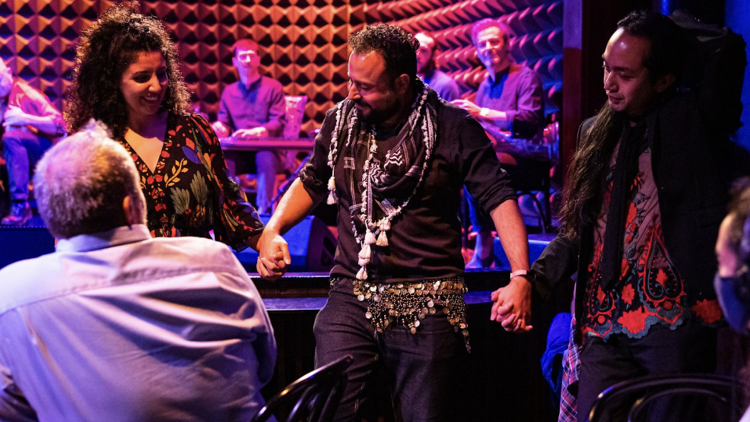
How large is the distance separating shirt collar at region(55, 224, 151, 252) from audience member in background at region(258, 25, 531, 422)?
0.78 meters

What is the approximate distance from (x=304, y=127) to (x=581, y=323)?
708 centimetres

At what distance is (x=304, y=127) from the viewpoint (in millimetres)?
8930

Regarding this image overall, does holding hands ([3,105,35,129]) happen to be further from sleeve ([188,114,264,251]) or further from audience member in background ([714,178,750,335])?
audience member in background ([714,178,750,335])

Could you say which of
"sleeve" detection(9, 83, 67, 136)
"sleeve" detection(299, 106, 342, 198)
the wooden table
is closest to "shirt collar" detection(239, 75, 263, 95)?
the wooden table

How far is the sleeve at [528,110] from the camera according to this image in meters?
5.04

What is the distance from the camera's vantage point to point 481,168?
85.3 inches

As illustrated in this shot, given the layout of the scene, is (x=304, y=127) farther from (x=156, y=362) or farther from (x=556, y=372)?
(x=156, y=362)

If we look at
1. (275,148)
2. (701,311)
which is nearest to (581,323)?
(701,311)

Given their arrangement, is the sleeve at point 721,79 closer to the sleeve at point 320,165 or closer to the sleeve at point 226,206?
the sleeve at point 320,165

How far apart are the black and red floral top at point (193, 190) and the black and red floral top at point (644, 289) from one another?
1109mm

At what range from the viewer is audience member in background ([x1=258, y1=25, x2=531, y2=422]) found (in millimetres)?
2123

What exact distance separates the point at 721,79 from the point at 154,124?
1.64m

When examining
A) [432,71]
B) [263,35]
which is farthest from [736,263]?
[263,35]

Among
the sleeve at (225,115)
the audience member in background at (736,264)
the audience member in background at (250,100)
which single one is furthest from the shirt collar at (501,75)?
the audience member in background at (736,264)
